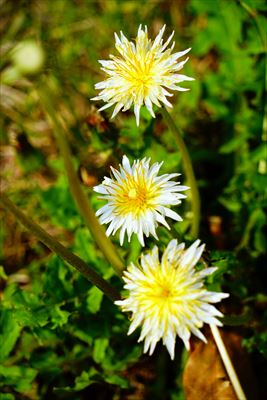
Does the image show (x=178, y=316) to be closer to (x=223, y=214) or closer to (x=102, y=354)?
(x=102, y=354)

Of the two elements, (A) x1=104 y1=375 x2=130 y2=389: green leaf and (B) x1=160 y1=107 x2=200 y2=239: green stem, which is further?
(A) x1=104 y1=375 x2=130 y2=389: green leaf

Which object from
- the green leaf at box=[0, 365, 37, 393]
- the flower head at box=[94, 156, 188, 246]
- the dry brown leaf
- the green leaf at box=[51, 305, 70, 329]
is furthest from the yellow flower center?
the green leaf at box=[0, 365, 37, 393]

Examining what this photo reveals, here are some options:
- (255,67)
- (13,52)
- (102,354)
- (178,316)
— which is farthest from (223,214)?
(13,52)

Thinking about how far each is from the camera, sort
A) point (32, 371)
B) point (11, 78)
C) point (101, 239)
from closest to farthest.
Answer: point (101, 239), point (32, 371), point (11, 78)

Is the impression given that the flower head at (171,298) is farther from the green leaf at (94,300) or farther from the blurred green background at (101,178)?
the green leaf at (94,300)

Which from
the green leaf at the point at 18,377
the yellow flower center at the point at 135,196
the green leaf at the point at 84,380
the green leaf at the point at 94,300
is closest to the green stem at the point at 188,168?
the yellow flower center at the point at 135,196

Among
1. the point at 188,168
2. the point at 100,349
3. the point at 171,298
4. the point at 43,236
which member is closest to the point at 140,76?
the point at 188,168

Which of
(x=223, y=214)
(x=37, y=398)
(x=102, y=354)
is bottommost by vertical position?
(x=37, y=398)

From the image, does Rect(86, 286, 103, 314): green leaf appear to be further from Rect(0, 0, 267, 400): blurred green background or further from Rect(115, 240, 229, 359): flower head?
Rect(115, 240, 229, 359): flower head
